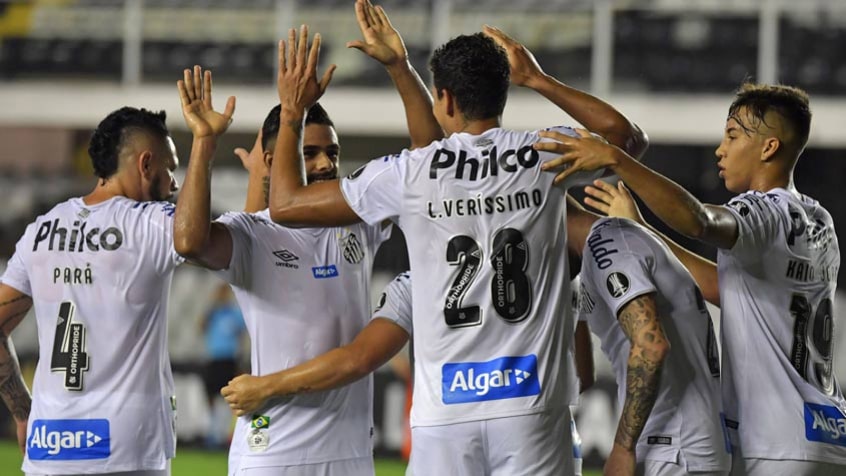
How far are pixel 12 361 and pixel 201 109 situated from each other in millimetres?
1520

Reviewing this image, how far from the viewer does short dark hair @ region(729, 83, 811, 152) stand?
167 inches

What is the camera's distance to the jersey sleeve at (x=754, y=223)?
3975 millimetres

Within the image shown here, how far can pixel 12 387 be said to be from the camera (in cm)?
505

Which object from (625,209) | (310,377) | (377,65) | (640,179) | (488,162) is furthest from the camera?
(377,65)

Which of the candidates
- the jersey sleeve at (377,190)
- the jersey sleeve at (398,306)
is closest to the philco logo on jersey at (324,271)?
the jersey sleeve at (398,306)

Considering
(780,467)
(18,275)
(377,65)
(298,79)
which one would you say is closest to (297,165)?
(298,79)

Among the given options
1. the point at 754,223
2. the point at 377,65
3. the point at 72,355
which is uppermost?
the point at 377,65

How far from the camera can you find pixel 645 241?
4.02 meters

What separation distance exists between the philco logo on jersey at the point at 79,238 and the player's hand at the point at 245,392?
0.81 m

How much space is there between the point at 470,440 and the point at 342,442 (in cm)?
78

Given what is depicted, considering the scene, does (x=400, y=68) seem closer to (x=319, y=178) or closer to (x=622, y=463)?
(x=319, y=178)

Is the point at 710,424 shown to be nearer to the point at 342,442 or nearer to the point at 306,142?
the point at 342,442

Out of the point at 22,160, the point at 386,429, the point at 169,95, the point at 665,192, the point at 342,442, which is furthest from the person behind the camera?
the point at 22,160

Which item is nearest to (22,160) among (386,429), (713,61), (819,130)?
(386,429)
